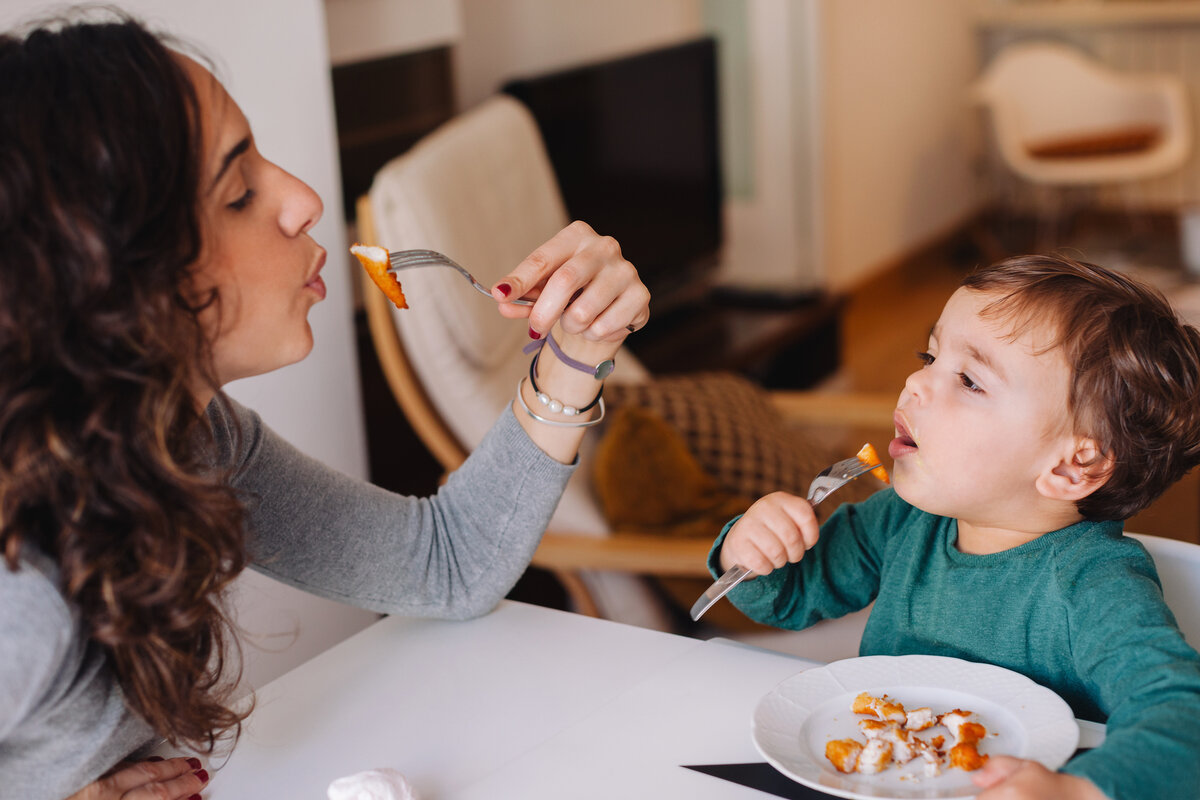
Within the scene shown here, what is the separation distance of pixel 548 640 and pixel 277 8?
38.6 inches

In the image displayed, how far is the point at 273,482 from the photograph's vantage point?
119 centimetres

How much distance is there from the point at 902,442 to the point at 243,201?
0.61 metres

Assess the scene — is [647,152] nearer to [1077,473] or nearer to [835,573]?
[835,573]

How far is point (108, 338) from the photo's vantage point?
2.64 ft

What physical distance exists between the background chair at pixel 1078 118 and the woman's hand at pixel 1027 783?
5.15 metres

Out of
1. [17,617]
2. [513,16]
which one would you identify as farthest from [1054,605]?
[513,16]

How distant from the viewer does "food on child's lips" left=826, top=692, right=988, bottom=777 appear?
872mm

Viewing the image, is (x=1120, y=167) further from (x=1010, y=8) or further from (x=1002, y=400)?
(x=1002, y=400)

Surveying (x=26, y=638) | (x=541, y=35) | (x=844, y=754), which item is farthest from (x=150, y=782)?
(x=541, y=35)

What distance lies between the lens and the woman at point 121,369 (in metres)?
0.79

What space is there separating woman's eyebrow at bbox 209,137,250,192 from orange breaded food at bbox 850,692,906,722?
0.63 metres

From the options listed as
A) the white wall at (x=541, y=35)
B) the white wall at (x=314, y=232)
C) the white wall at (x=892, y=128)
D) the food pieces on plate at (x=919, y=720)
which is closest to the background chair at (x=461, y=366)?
the white wall at (x=314, y=232)

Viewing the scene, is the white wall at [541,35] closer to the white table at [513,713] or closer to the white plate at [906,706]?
the white table at [513,713]

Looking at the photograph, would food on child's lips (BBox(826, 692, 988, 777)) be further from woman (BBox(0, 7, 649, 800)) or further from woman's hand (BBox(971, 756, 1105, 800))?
woman (BBox(0, 7, 649, 800))
